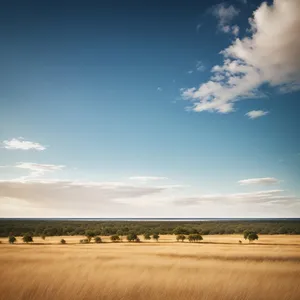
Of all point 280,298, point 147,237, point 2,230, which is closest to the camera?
point 280,298

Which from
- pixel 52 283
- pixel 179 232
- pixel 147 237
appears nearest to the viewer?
pixel 52 283

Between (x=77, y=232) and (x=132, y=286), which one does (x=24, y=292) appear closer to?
(x=132, y=286)

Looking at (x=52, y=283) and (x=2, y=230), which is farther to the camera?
(x=2, y=230)

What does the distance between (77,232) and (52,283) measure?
77156mm

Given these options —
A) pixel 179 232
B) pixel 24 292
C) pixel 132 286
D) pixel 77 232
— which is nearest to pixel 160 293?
pixel 132 286

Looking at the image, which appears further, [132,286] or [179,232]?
[179,232]

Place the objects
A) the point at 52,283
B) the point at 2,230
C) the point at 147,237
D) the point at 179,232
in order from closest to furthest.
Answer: the point at 52,283
the point at 147,237
the point at 179,232
the point at 2,230

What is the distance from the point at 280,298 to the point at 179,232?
209 ft

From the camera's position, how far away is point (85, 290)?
8820mm

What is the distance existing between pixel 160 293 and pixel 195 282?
1.88 meters

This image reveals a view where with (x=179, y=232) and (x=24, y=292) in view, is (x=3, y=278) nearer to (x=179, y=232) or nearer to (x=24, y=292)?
(x=24, y=292)

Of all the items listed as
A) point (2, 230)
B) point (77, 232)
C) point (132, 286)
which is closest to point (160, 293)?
point (132, 286)

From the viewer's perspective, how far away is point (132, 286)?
9.60 metres

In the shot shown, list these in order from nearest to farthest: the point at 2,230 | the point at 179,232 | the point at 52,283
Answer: the point at 52,283, the point at 179,232, the point at 2,230
